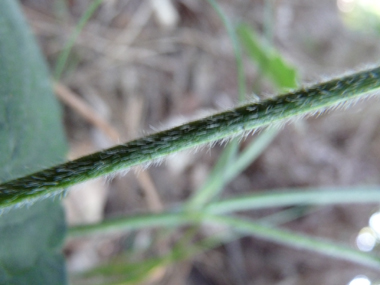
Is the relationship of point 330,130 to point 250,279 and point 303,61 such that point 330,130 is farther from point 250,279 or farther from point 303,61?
point 250,279

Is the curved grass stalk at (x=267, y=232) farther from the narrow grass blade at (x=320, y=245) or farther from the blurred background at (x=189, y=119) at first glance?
the blurred background at (x=189, y=119)

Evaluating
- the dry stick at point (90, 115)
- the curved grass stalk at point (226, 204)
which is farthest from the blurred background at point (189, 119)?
the curved grass stalk at point (226, 204)

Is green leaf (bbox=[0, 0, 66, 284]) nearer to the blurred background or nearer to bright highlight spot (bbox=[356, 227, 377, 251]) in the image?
the blurred background

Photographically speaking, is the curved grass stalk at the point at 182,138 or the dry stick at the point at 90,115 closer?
the curved grass stalk at the point at 182,138

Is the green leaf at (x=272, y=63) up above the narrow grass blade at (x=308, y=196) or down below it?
above

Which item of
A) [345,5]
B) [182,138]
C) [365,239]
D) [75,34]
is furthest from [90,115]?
[345,5]

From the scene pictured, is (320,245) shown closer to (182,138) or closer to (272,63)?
(272,63)

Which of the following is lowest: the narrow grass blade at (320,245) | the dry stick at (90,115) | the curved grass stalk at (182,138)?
the narrow grass blade at (320,245)

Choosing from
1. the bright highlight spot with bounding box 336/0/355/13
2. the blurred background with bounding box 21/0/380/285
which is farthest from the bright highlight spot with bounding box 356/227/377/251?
the bright highlight spot with bounding box 336/0/355/13
